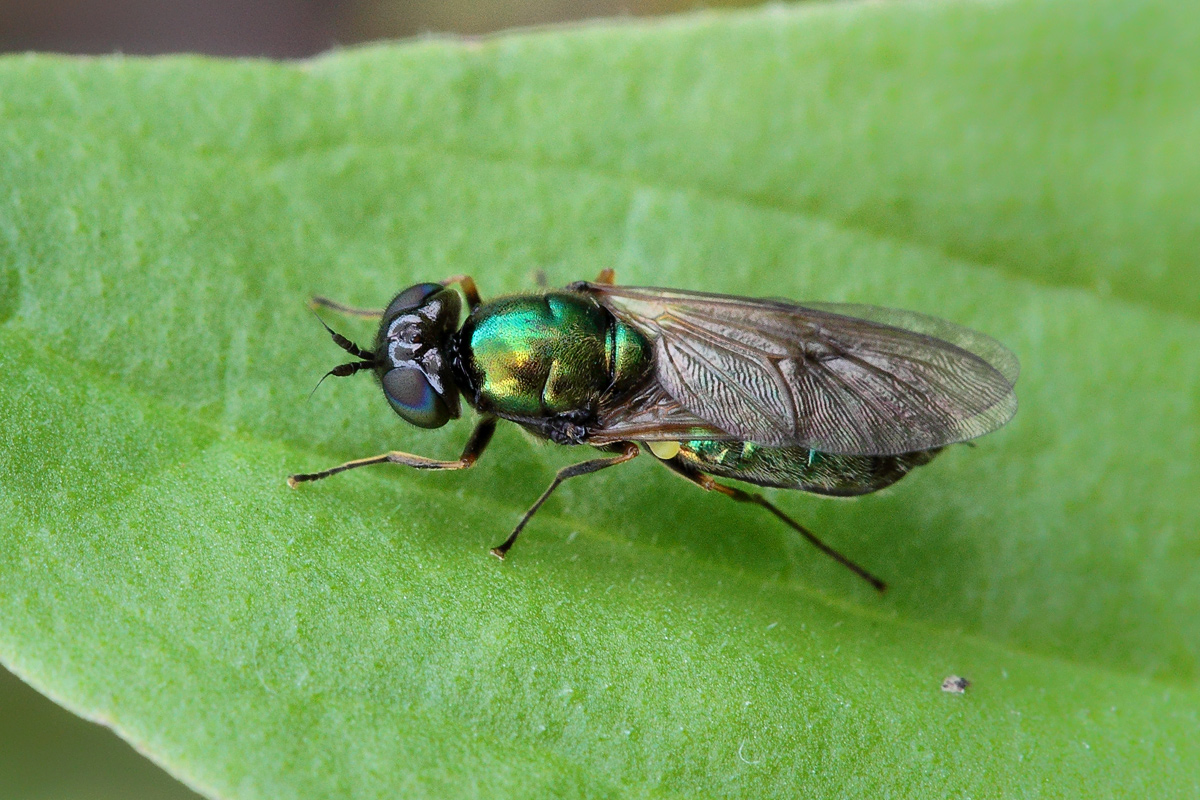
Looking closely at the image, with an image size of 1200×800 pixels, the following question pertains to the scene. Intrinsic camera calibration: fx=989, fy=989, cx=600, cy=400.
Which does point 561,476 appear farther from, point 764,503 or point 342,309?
point 342,309

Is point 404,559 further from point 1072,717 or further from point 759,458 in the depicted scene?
point 1072,717

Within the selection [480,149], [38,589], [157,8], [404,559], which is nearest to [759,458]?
[404,559]

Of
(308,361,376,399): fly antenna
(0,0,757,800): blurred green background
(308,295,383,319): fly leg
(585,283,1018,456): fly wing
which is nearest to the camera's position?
(308,361,376,399): fly antenna

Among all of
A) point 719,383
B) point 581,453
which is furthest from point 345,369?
point 719,383

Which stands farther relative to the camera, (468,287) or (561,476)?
(468,287)

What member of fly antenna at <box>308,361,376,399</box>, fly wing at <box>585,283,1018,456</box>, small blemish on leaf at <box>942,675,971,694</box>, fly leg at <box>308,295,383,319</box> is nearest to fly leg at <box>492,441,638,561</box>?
fly wing at <box>585,283,1018,456</box>

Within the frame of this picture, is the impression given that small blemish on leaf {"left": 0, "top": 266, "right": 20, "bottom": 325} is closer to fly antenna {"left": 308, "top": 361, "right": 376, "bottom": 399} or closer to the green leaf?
the green leaf
